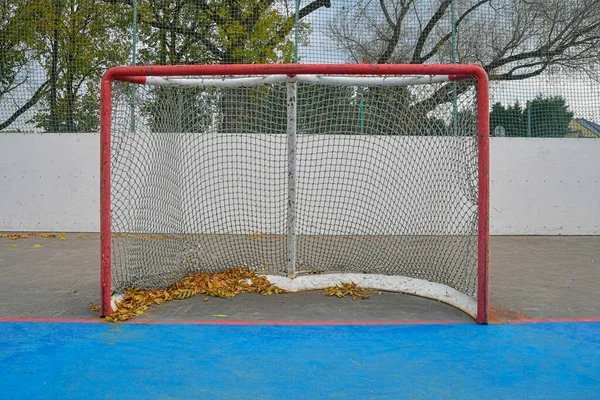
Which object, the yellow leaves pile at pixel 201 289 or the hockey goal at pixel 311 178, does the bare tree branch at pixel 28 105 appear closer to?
the hockey goal at pixel 311 178

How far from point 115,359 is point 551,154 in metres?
8.47

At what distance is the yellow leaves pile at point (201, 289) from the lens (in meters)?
3.84

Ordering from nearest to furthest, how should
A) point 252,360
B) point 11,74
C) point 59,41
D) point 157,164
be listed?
point 252,360 → point 157,164 → point 11,74 → point 59,41

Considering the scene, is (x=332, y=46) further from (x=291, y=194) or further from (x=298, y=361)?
(x=298, y=361)

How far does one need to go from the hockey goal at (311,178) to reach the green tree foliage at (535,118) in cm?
306

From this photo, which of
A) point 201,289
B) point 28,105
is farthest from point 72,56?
point 201,289

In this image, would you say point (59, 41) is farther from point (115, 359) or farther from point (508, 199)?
point (508, 199)

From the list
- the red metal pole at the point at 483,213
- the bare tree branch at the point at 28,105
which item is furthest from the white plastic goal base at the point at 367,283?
the bare tree branch at the point at 28,105

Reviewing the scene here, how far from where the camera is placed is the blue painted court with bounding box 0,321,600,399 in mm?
2412

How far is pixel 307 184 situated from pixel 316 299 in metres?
2.36

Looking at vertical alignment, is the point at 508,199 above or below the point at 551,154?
below

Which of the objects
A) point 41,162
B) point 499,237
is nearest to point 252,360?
point 499,237

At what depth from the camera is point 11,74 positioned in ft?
27.4

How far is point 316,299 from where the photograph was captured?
4.15 m
